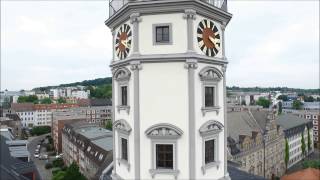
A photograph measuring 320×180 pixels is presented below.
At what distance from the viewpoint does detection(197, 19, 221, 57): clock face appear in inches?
645

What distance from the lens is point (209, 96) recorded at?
16953mm

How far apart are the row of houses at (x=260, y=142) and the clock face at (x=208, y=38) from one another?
36909mm

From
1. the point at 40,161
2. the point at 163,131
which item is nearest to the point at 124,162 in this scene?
the point at 163,131

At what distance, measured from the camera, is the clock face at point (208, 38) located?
53.7ft

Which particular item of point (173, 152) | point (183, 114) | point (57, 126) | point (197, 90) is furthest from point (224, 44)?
point (57, 126)

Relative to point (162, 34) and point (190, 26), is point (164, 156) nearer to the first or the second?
point (162, 34)

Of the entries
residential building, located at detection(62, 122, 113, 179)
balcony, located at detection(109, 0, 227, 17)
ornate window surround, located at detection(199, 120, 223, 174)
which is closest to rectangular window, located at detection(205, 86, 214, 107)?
ornate window surround, located at detection(199, 120, 223, 174)

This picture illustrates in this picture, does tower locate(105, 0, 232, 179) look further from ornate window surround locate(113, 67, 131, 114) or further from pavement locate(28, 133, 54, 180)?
pavement locate(28, 133, 54, 180)

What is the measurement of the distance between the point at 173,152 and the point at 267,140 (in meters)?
59.5

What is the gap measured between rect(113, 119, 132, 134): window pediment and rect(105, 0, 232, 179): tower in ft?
0.37

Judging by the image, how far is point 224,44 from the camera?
18.1 metres

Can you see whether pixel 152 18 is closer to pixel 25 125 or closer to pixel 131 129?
pixel 131 129

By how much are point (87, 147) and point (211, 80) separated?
50392mm

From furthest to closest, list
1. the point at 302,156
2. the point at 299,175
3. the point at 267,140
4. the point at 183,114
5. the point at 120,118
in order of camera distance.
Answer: the point at 302,156 → the point at 267,140 → the point at 299,175 → the point at 120,118 → the point at 183,114
